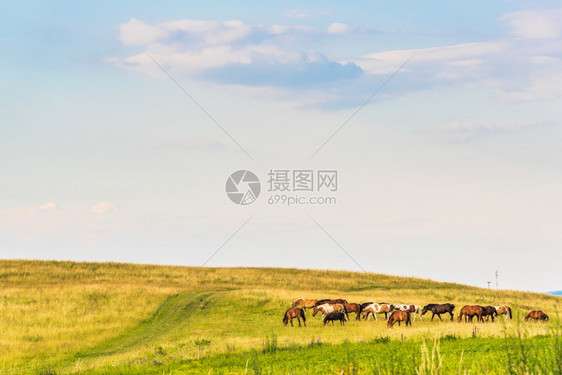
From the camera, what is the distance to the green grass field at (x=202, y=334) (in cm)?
2334

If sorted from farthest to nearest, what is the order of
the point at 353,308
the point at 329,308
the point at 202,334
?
the point at 353,308 < the point at 329,308 < the point at 202,334

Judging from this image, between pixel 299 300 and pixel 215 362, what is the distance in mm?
20303

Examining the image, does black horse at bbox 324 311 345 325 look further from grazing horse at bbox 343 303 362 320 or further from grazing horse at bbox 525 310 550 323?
grazing horse at bbox 525 310 550 323

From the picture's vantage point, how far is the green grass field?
76.6ft

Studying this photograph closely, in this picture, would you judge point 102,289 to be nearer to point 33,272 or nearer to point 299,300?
point 299,300

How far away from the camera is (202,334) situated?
3709 cm

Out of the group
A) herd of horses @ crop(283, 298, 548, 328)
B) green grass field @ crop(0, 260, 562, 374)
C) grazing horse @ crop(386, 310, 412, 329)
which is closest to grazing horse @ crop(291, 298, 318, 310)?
herd of horses @ crop(283, 298, 548, 328)

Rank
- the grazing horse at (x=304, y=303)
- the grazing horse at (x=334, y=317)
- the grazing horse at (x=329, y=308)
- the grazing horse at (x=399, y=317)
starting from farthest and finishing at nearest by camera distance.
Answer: the grazing horse at (x=304, y=303)
the grazing horse at (x=329, y=308)
the grazing horse at (x=334, y=317)
the grazing horse at (x=399, y=317)

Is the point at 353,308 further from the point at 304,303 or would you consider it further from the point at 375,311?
the point at 304,303

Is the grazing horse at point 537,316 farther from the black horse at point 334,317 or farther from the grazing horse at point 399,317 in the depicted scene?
the black horse at point 334,317

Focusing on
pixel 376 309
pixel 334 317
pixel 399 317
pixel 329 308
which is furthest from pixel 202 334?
pixel 376 309

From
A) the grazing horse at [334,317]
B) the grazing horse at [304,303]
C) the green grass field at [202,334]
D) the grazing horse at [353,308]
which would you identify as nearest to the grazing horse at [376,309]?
the grazing horse at [353,308]

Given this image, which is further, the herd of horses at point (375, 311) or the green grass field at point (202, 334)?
the herd of horses at point (375, 311)

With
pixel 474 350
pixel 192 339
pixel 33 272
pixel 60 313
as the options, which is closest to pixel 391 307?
pixel 192 339
